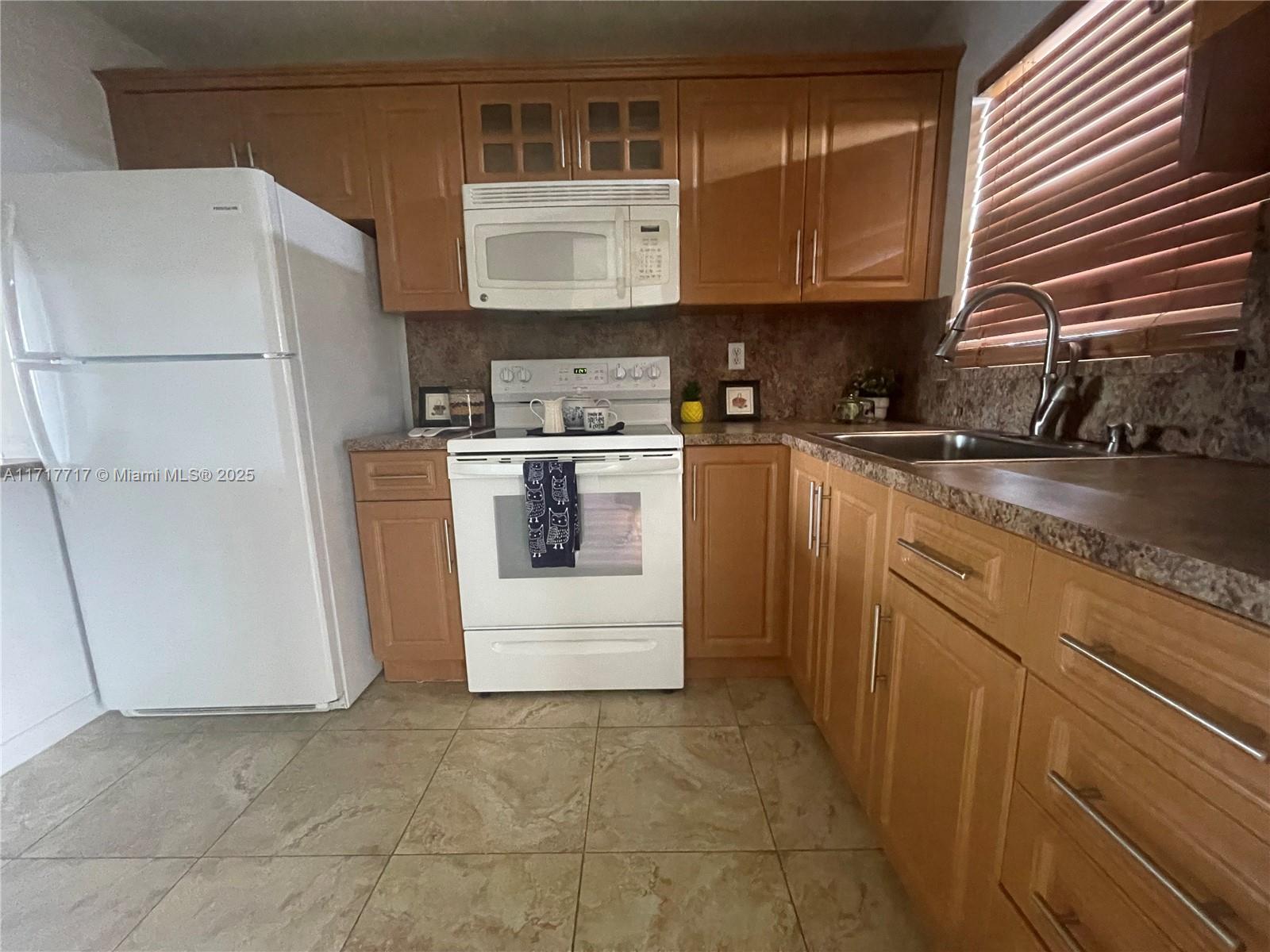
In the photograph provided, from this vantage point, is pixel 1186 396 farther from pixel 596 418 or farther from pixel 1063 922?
pixel 596 418

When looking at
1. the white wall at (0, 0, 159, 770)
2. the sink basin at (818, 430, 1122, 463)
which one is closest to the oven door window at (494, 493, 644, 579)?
the sink basin at (818, 430, 1122, 463)

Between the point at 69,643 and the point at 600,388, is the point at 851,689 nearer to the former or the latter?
the point at 600,388

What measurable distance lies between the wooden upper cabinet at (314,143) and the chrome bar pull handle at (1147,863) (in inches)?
96.1

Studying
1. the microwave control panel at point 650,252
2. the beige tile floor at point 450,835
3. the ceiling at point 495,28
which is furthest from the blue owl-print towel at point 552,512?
the ceiling at point 495,28

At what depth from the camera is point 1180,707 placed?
479mm

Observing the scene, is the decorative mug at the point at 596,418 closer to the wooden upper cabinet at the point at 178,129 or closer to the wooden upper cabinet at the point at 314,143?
the wooden upper cabinet at the point at 314,143

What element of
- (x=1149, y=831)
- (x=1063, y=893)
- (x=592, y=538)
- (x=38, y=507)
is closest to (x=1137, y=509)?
(x=1149, y=831)

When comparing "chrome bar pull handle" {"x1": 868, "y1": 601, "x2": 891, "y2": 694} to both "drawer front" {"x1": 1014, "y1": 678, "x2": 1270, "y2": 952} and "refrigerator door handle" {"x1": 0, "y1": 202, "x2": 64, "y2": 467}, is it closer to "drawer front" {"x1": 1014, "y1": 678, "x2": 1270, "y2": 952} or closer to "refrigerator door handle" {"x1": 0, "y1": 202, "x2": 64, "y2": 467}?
"drawer front" {"x1": 1014, "y1": 678, "x2": 1270, "y2": 952}

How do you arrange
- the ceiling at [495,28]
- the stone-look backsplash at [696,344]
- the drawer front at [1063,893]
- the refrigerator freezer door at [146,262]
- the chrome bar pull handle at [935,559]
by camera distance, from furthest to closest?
the stone-look backsplash at [696,344], the ceiling at [495,28], the refrigerator freezer door at [146,262], the chrome bar pull handle at [935,559], the drawer front at [1063,893]

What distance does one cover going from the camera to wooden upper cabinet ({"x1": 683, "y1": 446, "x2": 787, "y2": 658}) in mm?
1751

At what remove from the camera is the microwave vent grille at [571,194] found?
72.0 inches

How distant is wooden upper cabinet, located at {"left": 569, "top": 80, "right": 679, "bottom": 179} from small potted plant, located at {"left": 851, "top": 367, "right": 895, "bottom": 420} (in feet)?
3.73

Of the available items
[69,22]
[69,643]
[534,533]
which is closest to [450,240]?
[534,533]

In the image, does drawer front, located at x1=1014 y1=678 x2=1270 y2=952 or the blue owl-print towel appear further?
the blue owl-print towel
